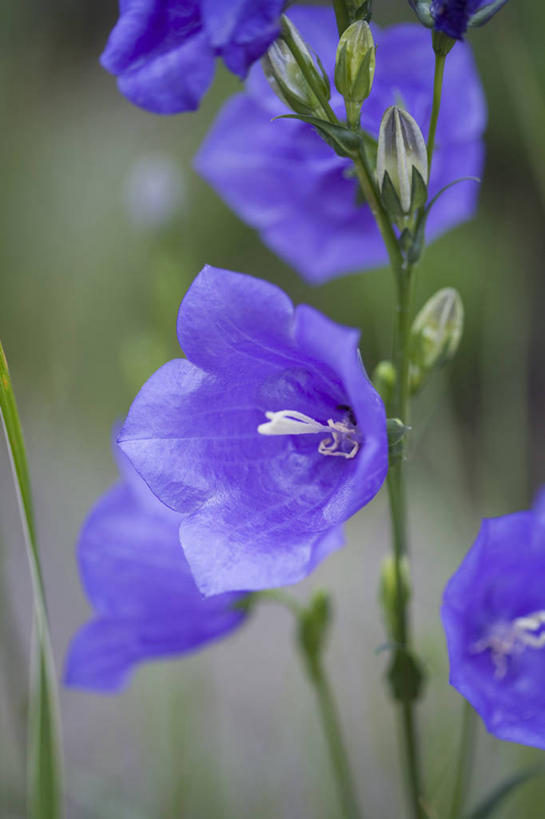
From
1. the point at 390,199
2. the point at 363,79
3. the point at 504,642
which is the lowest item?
the point at 504,642

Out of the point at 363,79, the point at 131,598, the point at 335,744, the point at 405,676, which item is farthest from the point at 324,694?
the point at 363,79

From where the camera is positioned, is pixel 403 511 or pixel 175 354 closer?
pixel 403 511

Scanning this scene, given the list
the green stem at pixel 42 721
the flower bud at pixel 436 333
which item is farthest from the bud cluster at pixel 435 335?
the green stem at pixel 42 721

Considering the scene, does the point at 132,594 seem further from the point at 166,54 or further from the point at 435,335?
the point at 166,54

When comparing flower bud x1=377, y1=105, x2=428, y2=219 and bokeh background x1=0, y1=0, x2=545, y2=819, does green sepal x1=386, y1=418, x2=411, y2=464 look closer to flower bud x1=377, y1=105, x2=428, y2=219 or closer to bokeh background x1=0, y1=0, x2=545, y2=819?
flower bud x1=377, y1=105, x2=428, y2=219

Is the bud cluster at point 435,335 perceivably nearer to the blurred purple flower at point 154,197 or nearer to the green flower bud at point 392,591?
the green flower bud at point 392,591

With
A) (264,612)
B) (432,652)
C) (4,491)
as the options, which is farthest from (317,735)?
(4,491)

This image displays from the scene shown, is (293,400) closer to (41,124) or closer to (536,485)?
(536,485)
